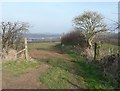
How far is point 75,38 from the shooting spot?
46125 millimetres

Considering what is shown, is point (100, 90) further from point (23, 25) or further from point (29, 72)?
point (23, 25)

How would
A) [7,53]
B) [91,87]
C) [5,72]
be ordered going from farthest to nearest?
[7,53] < [5,72] < [91,87]

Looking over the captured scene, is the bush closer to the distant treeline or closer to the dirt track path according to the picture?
the distant treeline

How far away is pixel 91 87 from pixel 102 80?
1911 mm

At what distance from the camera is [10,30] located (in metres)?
25.5

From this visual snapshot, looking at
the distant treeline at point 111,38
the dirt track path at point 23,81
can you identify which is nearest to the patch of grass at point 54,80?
the dirt track path at point 23,81

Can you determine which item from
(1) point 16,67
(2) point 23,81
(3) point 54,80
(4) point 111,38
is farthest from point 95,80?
(4) point 111,38

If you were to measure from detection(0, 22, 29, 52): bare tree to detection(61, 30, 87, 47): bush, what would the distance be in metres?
17.3

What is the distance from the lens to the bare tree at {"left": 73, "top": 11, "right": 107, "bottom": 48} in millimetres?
43031

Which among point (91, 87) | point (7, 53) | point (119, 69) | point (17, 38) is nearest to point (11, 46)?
point (17, 38)

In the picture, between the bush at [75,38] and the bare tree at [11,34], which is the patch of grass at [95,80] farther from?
the bush at [75,38]

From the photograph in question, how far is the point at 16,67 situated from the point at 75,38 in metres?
28.9

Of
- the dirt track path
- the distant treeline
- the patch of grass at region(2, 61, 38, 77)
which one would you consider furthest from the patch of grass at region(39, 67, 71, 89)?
the distant treeline

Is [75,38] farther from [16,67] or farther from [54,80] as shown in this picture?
[54,80]
